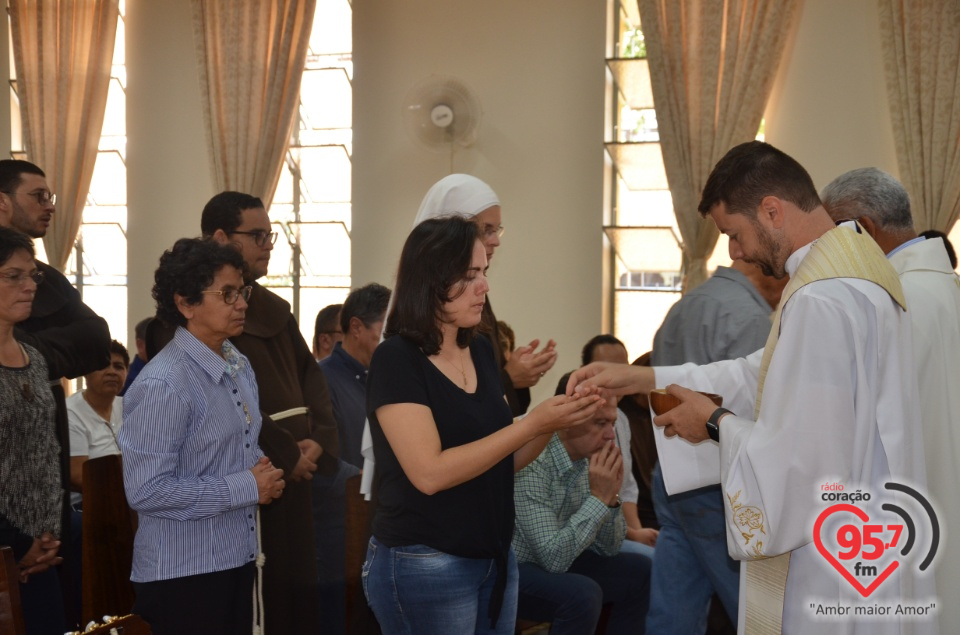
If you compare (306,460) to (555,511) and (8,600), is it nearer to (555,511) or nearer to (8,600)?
(555,511)

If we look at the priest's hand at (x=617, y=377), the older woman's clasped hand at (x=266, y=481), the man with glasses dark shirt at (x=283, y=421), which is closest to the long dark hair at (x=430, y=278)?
the priest's hand at (x=617, y=377)

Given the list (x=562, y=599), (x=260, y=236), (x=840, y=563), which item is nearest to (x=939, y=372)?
(x=840, y=563)

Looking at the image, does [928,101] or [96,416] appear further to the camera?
[928,101]

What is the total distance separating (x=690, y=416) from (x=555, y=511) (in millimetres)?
1370

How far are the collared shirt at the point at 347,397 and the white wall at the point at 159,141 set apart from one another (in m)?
5.00

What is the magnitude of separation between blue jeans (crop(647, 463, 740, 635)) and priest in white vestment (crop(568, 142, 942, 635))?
2.57ft

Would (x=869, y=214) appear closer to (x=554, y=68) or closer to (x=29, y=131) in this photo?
(x=554, y=68)

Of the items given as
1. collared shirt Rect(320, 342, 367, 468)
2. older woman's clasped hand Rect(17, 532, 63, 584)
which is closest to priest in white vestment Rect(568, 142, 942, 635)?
older woman's clasped hand Rect(17, 532, 63, 584)

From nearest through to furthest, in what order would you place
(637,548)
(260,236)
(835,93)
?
(260,236) < (637,548) < (835,93)

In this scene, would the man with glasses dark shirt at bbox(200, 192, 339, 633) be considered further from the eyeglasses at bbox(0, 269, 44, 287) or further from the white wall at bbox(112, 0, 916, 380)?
the white wall at bbox(112, 0, 916, 380)

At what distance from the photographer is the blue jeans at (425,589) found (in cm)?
249

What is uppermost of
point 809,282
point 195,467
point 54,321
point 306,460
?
point 809,282

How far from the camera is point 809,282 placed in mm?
2445

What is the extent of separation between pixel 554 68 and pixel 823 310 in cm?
620
